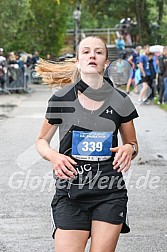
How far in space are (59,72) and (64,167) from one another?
0.82 meters

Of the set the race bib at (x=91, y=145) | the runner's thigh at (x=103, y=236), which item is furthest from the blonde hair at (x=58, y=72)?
the runner's thigh at (x=103, y=236)

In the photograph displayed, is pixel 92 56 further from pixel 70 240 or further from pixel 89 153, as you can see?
pixel 70 240

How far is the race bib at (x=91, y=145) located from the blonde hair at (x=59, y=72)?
1.50 feet

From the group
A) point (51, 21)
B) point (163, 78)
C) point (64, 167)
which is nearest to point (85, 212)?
point (64, 167)

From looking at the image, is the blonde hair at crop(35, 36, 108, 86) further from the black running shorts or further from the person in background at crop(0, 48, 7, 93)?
the person in background at crop(0, 48, 7, 93)

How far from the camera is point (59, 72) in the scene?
5.38 m

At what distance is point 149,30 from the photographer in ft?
127

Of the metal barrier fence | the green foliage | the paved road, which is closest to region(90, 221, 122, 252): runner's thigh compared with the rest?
the paved road

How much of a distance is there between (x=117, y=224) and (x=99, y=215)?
5.0 inches

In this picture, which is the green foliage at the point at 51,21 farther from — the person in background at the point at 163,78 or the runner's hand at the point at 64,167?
the runner's hand at the point at 64,167

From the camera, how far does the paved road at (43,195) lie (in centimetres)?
771

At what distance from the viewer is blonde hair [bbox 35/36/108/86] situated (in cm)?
532

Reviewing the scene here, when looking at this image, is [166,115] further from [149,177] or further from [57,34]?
[57,34]

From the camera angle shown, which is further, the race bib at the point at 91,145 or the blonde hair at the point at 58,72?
the blonde hair at the point at 58,72
